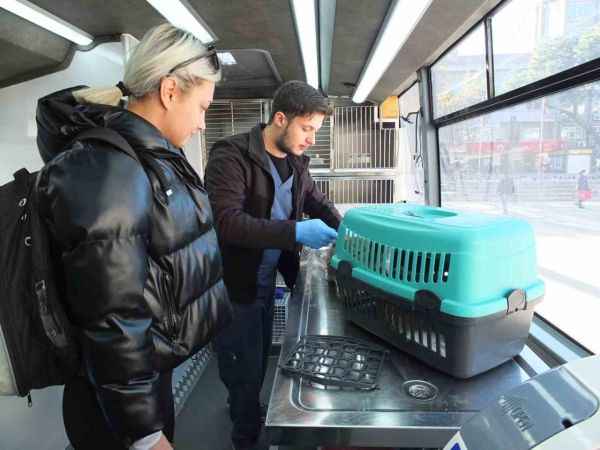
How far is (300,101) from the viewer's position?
1.42 metres

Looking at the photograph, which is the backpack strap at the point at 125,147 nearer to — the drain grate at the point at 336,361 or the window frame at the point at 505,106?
the drain grate at the point at 336,361

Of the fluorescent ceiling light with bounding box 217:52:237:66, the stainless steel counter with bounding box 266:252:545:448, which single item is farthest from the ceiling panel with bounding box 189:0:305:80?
the stainless steel counter with bounding box 266:252:545:448

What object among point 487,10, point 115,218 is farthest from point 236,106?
point 115,218

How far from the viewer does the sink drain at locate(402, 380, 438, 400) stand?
76 centimetres

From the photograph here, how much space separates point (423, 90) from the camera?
2627 millimetres

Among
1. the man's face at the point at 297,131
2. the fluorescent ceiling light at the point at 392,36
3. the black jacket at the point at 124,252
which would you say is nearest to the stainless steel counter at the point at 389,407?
the black jacket at the point at 124,252

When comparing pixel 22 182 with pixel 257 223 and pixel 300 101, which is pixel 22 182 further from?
pixel 300 101

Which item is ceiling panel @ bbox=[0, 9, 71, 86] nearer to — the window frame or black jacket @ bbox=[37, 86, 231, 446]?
black jacket @ bbox=[37, 86, 231, 446]

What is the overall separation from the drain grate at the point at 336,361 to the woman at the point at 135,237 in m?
0.22

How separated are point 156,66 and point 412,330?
0.78m

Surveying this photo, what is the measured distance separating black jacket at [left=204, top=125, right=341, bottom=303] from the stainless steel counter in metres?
0.51

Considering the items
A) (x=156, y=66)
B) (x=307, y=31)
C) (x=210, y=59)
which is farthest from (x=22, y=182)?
(x=307, y=31)

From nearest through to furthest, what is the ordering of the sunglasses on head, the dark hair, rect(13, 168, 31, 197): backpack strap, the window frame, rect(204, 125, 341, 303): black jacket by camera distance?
rect(13, 168, 31, 197): backpack strap < the sunglasses on head < the window frame < rect(204, 125, 341, 303): black jacket < the dark hair

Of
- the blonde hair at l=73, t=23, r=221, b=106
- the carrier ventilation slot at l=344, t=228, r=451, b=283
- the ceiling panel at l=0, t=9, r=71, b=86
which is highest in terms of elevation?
the ceiling panel at l=0, t=9, r=71, b=86
